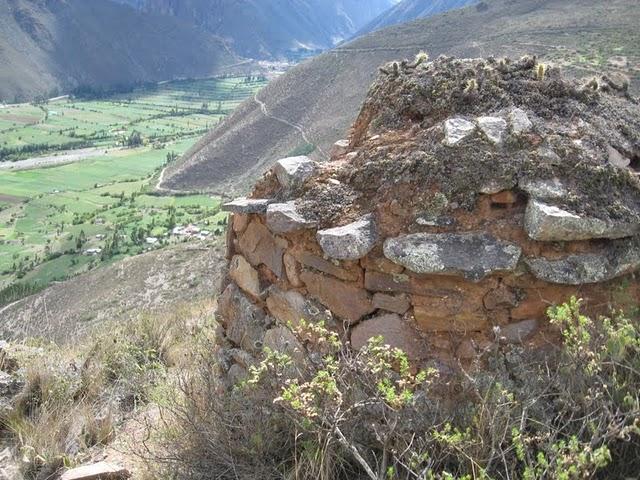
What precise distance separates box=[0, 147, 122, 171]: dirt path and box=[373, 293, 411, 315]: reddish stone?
103 m

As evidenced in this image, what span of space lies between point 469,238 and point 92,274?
34.3m

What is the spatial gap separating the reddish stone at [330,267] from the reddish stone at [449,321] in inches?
17.0

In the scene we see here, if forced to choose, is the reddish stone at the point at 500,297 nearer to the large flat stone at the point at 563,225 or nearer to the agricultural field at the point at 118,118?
the large flat stone at the point at 563,225

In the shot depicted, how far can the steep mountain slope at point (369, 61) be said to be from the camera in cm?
4066

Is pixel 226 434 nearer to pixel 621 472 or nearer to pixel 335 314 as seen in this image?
pixel 335 314

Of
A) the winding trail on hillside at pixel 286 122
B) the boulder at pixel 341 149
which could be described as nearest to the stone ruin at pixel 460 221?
the boulder at pixel 341 149

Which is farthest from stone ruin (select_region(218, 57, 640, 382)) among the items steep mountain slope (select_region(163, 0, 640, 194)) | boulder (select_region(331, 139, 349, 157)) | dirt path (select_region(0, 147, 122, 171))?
dirt path (select_region(0, 147, 122, 171))

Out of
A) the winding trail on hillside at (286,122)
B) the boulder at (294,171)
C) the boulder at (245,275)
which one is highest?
the boulder at (294,171)

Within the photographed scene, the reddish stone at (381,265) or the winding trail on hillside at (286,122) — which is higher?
the reddish stone at (381,265)

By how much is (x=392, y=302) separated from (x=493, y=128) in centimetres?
126

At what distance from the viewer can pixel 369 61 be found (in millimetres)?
55812

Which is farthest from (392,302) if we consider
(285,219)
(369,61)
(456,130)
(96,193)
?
(96,193)

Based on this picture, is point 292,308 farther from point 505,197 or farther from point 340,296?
point 505,197

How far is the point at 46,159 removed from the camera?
104 m
